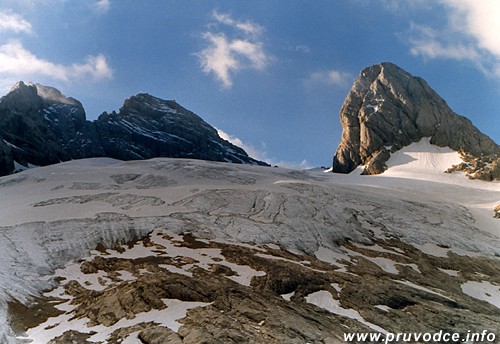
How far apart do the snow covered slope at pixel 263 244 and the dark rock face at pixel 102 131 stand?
258 feet

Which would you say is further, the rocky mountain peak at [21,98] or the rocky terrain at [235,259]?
the rocky mountain peak at [21,98]

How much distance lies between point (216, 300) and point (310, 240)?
59.0ft

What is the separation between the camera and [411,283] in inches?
1231

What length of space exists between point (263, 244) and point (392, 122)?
10373 centimetres

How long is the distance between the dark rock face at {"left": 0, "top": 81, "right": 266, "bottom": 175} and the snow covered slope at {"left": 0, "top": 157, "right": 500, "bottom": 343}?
258ft

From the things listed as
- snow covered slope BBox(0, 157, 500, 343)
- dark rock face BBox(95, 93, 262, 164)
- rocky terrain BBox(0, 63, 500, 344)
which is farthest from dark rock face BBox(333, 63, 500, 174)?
dark rock face BBox(95, 93, 262, 164)

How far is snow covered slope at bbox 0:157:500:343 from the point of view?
24.8 metres

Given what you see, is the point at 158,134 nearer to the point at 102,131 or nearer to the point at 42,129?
the point at 102,131

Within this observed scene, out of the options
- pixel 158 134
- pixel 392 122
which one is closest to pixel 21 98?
pixel 158 134

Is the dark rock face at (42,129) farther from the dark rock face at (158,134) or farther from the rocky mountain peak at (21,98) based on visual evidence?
the dark rock face at (158,134)

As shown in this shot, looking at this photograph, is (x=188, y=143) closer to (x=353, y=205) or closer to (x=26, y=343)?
(x=353, y=205)

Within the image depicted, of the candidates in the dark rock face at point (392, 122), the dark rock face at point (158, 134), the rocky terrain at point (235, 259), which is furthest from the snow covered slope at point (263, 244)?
the dark rock face at point (158, 134)

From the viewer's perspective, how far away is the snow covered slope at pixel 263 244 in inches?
974

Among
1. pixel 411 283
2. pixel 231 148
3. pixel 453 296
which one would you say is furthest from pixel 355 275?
pixel 231 148
